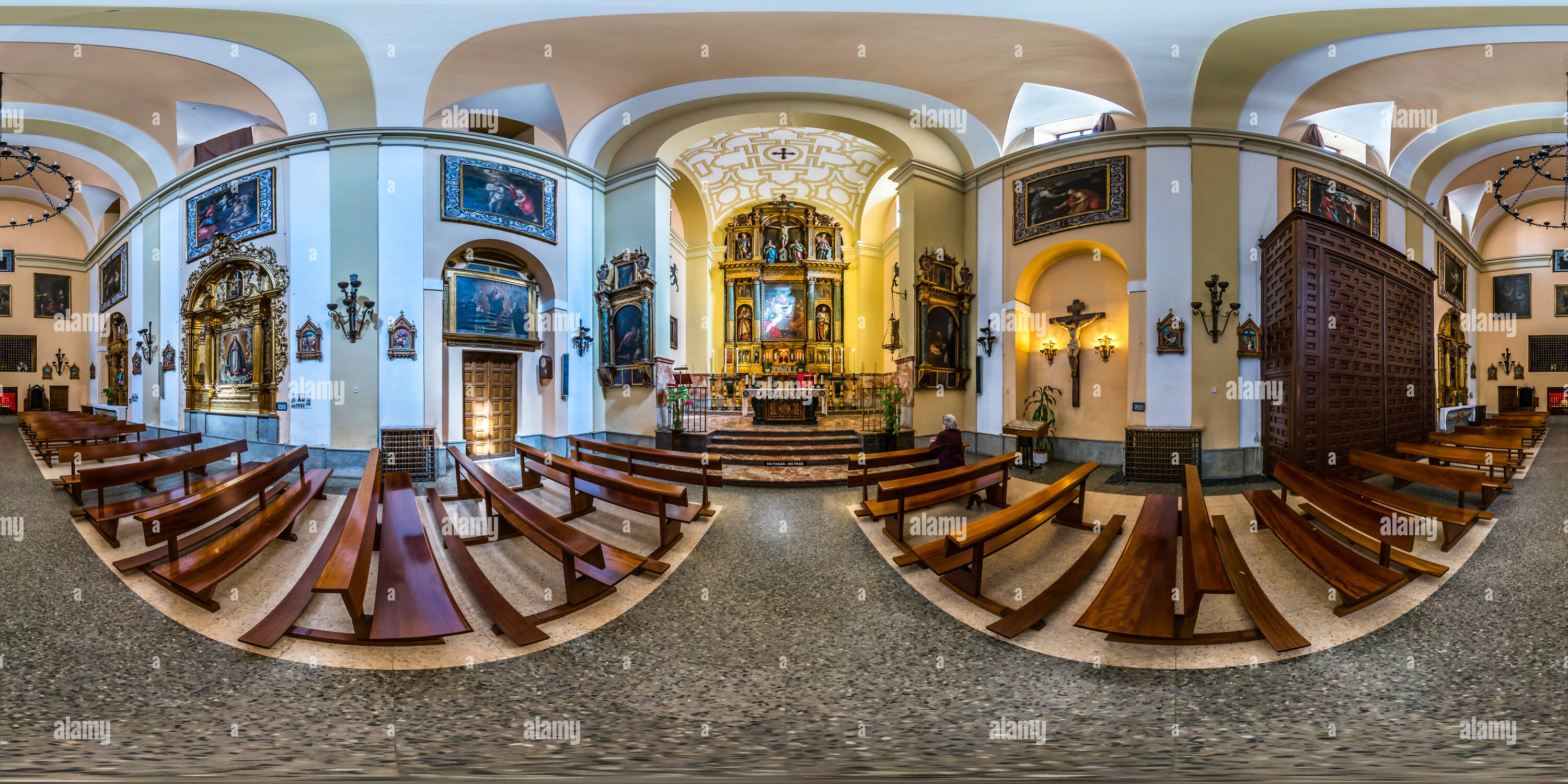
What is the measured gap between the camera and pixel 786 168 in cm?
1428

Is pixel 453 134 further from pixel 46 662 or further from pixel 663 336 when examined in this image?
pixel 46 662

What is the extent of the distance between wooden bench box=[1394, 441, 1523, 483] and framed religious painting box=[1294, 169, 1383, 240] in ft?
11.4

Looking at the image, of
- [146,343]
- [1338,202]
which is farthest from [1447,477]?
[146,343]

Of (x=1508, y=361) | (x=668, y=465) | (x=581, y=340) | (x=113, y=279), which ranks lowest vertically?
(x=668, y=465)

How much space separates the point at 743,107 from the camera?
984cm

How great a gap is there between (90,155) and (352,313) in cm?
996

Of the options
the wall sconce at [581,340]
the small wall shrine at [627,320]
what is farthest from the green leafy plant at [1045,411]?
the wall sconce at [581,340]

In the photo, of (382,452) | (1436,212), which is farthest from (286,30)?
(1436,212)

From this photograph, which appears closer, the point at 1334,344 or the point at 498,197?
the point at 1334,344

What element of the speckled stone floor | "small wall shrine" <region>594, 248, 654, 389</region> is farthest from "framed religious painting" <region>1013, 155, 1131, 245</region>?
the speckled stone floor

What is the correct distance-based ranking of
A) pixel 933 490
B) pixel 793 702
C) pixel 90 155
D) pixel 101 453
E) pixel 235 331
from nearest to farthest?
1. pixel 793 702
2. pixel 933 490
3. pixel 101 453
4. pixel 235 331
5. pixel 90 155

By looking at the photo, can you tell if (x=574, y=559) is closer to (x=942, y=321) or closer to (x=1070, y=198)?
(x=942, y=321)

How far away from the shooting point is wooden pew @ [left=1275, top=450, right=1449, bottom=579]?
3.49m

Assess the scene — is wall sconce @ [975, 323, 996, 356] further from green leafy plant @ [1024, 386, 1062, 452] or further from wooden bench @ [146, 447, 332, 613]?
wooden bench @ [146, 447, 332, 613]
